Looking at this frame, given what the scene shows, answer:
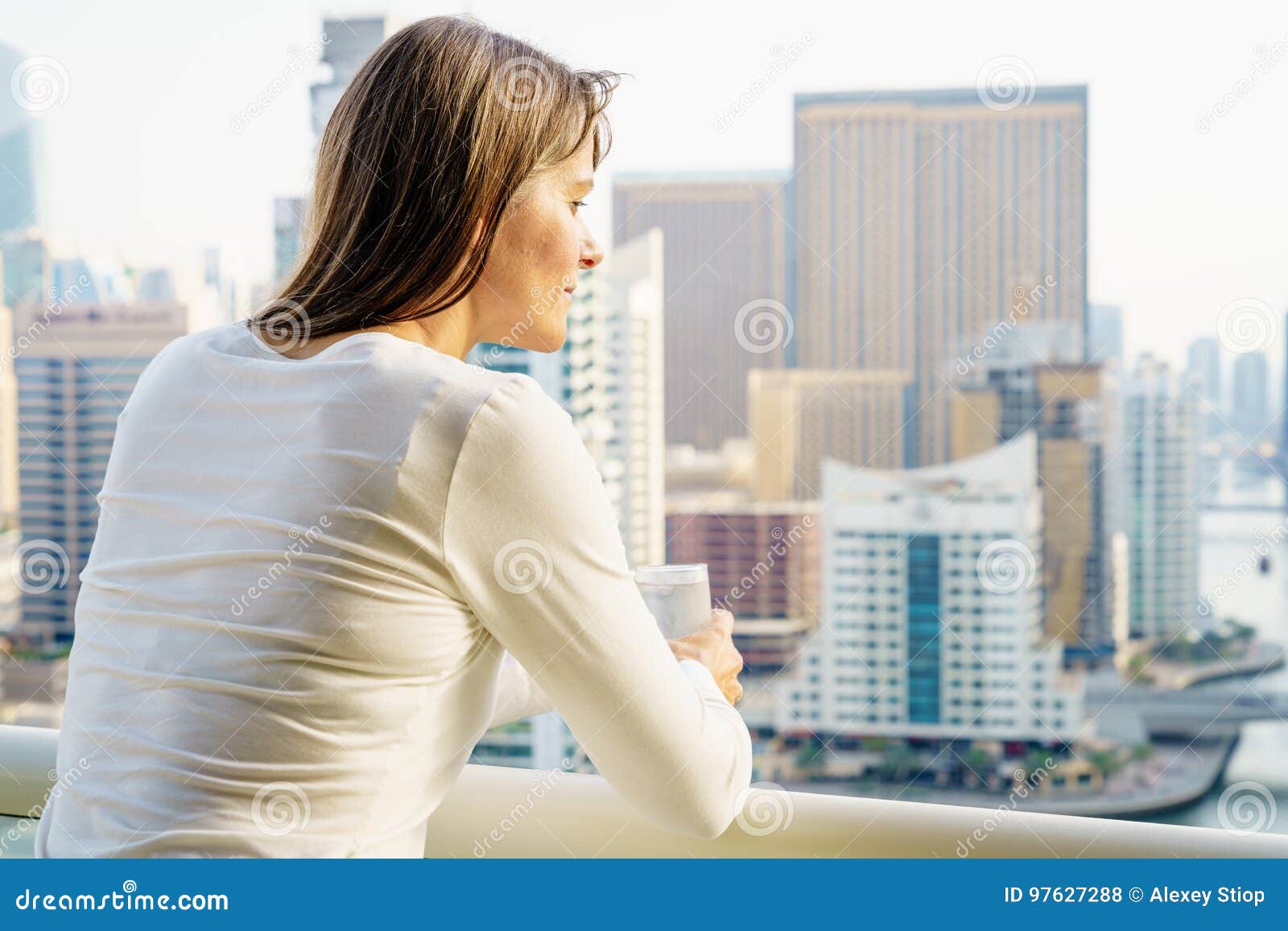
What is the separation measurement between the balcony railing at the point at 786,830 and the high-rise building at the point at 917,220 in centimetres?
2047

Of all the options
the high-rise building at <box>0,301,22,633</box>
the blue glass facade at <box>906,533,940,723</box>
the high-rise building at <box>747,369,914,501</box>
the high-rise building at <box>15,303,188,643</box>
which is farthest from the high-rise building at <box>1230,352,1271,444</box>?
the high-rise building at <box>0,301,22,633</box>

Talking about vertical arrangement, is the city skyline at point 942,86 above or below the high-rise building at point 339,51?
above

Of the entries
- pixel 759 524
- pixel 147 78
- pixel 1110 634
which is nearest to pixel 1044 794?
pixel 1110 634

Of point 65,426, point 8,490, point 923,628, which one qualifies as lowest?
point 923,628

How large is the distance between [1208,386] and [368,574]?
20.4m

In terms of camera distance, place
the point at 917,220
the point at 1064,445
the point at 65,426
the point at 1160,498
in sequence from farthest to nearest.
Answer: the point at 917,220
the point at 1064,445
the point at 1160,498
the point at 65,426

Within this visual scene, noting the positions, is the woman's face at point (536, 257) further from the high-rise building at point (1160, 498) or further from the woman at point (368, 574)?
the high-rise building at point (1160, 498)

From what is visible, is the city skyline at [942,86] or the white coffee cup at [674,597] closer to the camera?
the white coffee cup at [674,597]

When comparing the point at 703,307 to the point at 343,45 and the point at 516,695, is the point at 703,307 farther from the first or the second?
the point at 516,695

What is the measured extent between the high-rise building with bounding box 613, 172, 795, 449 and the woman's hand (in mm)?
16294

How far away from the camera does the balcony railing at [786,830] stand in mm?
736

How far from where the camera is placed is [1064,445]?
63.1ft

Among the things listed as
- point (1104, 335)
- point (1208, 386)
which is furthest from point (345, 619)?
point (1104, 335)

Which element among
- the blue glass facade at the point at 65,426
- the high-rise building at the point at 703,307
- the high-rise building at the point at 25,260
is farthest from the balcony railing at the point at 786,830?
the high-rise building at the point at 703,307
